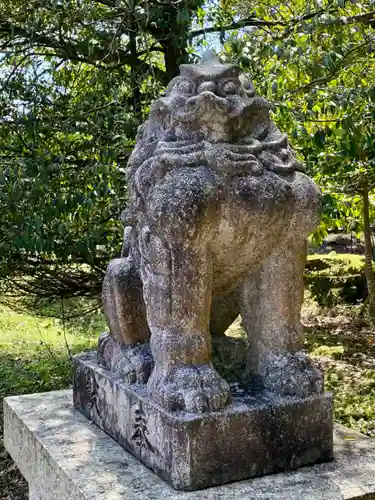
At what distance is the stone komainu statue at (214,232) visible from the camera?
7.43 feet

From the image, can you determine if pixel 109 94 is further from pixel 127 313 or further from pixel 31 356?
pixel 31 356

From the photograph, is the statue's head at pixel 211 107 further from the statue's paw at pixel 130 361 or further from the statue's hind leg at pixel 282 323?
the statue's paw at pixel 130 361

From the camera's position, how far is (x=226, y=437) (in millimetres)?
2234

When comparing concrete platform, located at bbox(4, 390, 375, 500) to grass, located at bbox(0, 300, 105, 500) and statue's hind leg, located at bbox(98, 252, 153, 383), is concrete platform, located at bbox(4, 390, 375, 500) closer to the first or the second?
statue's hind leg, located at bbox(98, 252, 153, 383)

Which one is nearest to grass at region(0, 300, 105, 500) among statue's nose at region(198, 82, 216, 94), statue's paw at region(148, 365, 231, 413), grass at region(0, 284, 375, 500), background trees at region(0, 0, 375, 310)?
grass at region(0, 284, 375, 500)

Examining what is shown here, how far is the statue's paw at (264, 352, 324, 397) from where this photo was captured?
2402mm

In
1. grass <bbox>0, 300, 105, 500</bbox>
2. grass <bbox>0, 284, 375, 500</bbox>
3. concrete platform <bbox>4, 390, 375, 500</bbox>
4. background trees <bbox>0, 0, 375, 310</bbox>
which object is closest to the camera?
concrete platform <bbox>4, 390, 375, 500</bbox>

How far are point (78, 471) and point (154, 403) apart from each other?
395mm

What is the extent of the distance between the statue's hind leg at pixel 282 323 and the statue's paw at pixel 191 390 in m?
0.25

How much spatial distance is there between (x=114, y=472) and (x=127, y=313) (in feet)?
2.22

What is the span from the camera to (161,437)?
2.25 meters

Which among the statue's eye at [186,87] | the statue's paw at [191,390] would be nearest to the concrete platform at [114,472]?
the statue's paw at [191,390]

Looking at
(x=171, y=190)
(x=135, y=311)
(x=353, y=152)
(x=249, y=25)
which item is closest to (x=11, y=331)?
(x=249, y=25)

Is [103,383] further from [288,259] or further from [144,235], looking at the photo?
[288,259]
